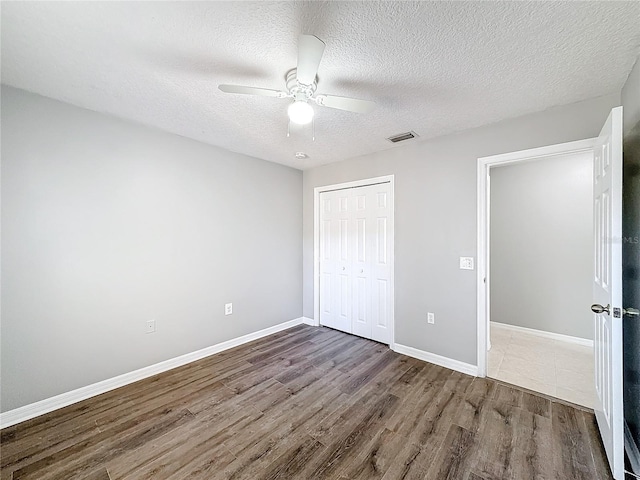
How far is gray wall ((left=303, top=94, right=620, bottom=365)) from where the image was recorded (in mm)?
2344

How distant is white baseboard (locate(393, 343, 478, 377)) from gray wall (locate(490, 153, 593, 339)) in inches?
69.8

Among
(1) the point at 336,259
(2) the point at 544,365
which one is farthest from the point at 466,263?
(1) the point at 336,259

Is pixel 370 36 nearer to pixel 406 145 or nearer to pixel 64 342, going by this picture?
pixel 406 145

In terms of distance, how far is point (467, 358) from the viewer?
262cm

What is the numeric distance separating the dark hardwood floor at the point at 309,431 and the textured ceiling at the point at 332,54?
246 centimetres

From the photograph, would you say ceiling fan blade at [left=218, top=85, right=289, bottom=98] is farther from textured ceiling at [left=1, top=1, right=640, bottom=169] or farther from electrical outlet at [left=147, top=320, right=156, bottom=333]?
electrical outlet at [left=147, top=320, right=156, bottom=333]

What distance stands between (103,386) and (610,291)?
381 cm

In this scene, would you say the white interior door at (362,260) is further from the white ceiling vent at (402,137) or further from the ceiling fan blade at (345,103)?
the ceiling fan blade at (345,103)

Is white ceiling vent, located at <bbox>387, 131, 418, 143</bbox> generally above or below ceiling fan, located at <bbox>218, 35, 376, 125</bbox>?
above

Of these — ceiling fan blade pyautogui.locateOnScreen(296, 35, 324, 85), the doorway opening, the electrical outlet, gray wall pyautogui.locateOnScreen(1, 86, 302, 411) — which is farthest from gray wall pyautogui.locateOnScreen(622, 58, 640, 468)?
the electrical outlet

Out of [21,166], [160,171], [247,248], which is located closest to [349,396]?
[247,248]

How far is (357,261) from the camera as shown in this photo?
3635 millimetres

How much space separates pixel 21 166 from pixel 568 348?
18.8 ft

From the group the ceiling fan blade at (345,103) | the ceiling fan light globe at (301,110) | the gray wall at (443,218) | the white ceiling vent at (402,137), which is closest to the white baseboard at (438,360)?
the gray wall at (443,218)
